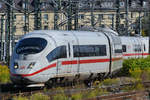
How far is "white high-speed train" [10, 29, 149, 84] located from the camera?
15797mm

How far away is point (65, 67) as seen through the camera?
1714 centimetres

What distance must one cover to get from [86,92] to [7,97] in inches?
124

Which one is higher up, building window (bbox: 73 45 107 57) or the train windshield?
the train windshield

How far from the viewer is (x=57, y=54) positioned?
16.6 meters

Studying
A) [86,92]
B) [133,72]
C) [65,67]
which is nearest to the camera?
[86,92]

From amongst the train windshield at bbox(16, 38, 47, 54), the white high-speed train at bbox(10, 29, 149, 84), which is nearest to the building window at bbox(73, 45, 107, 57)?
the white high-speed train at bbox(10, 29, 149, 84)

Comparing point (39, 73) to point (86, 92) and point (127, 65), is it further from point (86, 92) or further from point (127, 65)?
point (127, 65)

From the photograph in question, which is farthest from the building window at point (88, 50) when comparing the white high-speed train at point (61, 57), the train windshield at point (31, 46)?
the train windshield at point (31, 46)

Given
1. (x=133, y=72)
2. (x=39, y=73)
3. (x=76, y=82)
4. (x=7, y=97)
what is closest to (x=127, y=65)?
(x=133, y=72)

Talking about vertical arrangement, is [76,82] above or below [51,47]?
below

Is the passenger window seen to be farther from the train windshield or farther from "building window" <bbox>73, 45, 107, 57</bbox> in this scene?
"building window" <bbox>73, 45, 107, 57</bbox>

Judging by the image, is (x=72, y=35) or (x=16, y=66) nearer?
(x=16, y=66)

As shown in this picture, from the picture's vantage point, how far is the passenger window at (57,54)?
16.2m

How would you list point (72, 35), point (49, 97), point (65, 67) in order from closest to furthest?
point (49, 97), point (65, 67), point (72, 35)
